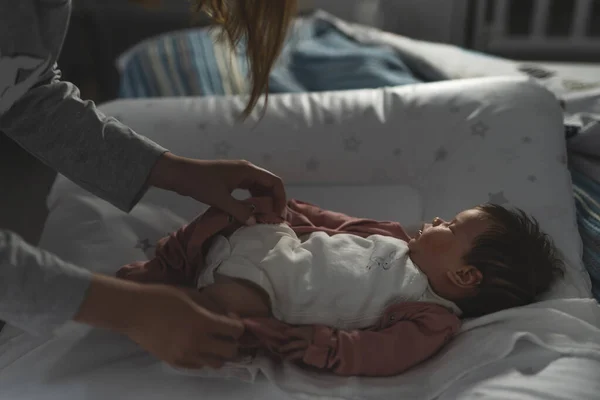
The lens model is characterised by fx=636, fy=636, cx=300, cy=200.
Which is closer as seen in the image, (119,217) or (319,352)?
(319,352)

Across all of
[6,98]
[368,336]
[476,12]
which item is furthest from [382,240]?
[476,12]

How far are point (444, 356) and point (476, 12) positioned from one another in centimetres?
170

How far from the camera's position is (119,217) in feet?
3.54

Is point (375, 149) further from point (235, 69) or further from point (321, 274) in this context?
point (235, 69)

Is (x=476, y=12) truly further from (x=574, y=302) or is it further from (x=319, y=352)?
(x=319, y=352)

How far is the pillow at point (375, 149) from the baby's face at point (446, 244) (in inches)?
5.6

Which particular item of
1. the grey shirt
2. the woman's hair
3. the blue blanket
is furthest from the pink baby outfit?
the blue blanket

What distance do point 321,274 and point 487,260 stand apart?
0.76 feet

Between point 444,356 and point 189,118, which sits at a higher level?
point 189,118

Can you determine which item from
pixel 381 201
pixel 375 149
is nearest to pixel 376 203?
pixel 381 201

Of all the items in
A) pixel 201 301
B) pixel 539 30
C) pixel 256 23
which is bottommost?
pixel 539 30

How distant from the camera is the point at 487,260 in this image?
0.88m

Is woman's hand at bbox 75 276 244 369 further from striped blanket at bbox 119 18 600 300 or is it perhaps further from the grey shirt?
striped blanket at bbox 119 18 600 300

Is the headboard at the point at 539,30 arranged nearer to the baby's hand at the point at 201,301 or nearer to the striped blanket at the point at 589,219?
the striped blanket at the point at 589,219
